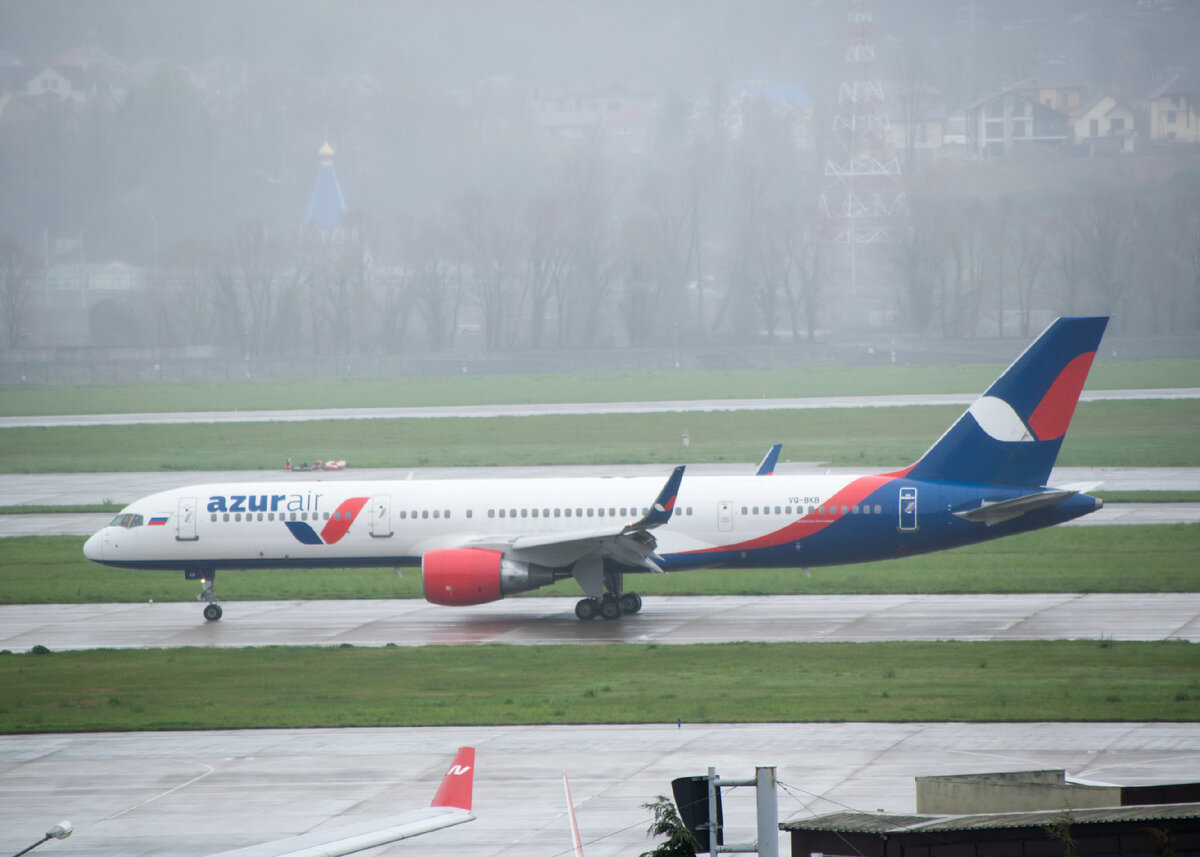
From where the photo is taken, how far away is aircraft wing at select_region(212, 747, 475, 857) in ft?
39.3

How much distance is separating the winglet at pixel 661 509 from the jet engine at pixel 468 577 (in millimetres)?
3222

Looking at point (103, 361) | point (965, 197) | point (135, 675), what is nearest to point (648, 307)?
point (965, 197)

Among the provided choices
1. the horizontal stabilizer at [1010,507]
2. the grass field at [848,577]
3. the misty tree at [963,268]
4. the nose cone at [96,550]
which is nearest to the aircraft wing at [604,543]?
the grass field at [848,577]

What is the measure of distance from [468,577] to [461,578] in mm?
169

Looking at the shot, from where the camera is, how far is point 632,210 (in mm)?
192375

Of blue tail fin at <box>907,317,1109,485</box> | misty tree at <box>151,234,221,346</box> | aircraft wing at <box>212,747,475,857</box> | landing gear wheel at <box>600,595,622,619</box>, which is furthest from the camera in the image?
misty tree at <box>151,234,221,346</box>

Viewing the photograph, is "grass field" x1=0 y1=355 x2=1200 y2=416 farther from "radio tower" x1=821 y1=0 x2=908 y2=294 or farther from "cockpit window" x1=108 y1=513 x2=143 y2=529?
"cockpit window" x1=108 y1=513 x2=143 y2=529

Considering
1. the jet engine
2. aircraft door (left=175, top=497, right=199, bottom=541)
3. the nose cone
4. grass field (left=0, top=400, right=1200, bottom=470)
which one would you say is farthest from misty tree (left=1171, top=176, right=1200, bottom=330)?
the nose cone

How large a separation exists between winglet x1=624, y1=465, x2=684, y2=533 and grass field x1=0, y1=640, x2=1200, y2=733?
10.7ft

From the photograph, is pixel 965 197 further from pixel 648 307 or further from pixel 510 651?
pixel 510 651

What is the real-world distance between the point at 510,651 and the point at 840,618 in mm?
8354

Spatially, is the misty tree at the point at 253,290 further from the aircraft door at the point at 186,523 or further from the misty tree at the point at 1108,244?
the aircraft door at the point at 186,523

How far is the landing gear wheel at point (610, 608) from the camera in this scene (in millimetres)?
34875

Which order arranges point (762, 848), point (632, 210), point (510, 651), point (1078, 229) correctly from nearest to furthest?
point (762, 848) → point (510, 651) → point (1078, 229) → point (632, 210)
